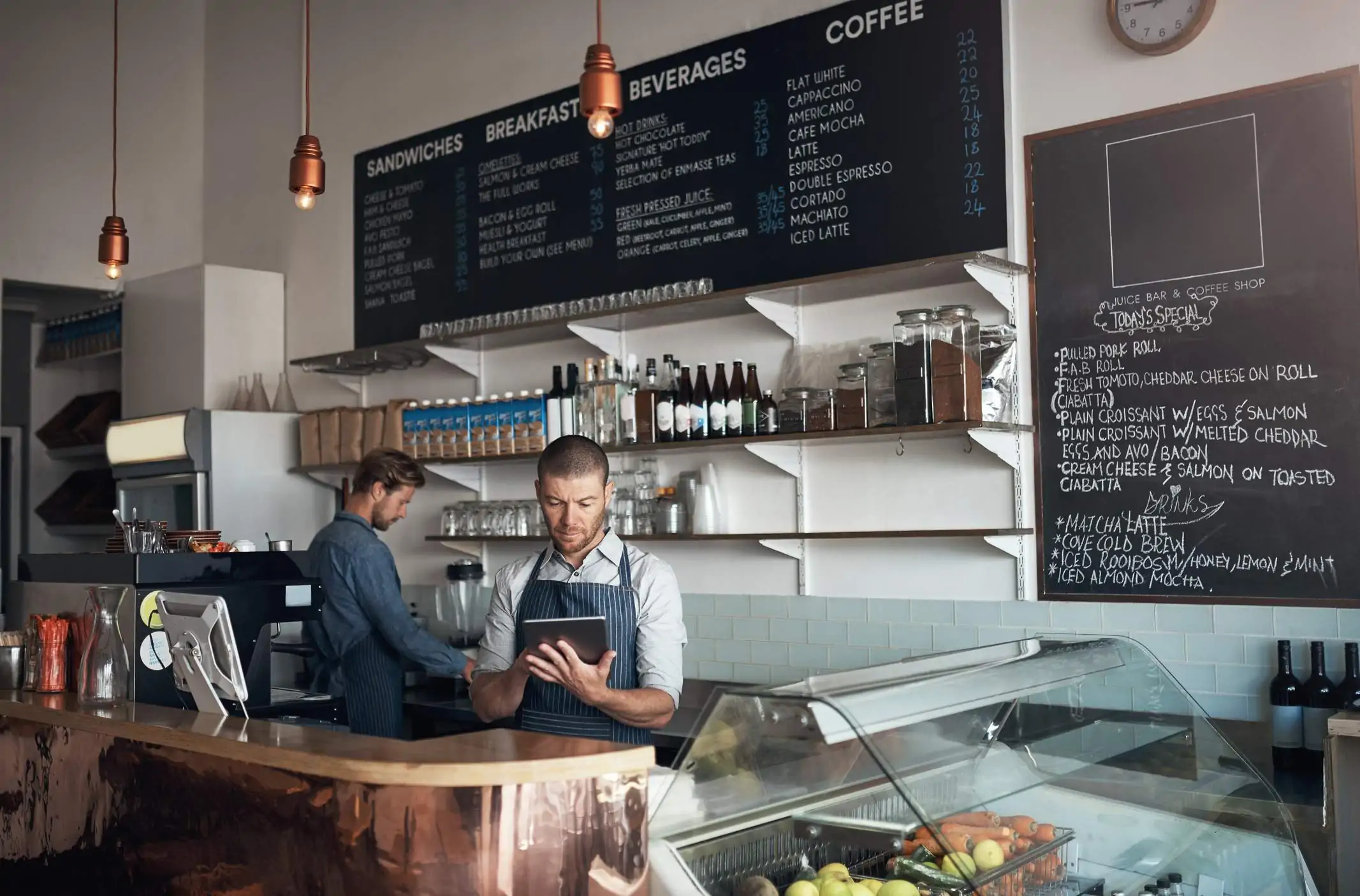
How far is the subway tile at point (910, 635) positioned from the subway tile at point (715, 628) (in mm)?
697

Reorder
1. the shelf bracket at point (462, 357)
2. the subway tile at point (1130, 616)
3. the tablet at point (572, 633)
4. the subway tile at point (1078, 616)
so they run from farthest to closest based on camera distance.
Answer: the shelf bracket at point (462, 357)
the subway tile at point (1078, 616)
the subway tile at point (1130, 616)
the tablet at point (572, 633)

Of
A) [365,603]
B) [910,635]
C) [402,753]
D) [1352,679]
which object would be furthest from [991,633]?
[402,753]

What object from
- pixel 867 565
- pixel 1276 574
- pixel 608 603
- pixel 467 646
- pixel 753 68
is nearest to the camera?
pixel 608 603

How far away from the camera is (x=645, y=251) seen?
4918 millimetres

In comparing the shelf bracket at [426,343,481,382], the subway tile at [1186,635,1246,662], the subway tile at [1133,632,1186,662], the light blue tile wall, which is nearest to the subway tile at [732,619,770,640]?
the light blue tile wall

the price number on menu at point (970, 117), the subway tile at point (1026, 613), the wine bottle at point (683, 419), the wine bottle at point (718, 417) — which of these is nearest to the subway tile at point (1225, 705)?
the subway tile at point (1026, 613)

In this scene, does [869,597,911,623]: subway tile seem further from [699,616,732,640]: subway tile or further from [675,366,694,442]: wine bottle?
[675,366,694,442]: wine bottle

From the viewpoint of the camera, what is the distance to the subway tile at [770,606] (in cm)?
448

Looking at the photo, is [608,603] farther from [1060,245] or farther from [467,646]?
[467,646]

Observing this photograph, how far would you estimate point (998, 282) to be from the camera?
151 inches

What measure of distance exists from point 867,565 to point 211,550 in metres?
2.07

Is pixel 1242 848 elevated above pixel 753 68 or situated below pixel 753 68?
below

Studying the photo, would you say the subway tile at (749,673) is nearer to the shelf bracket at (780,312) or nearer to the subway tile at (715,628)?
the subway tile at (715,628)

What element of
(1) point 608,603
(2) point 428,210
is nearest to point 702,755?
(1) point 608,603
